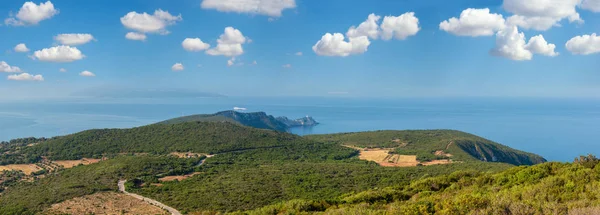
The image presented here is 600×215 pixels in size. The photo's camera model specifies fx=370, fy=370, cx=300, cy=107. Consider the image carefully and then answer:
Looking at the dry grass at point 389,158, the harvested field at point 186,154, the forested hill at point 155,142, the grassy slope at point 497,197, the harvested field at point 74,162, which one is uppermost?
the grassy slope at point 497,197

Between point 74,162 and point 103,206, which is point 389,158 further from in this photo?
point 74,162

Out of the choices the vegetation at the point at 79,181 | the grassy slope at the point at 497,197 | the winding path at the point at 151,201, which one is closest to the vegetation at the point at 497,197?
the grassy slope at the point at 497,197

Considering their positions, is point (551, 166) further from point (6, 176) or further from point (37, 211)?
point (6, 176)

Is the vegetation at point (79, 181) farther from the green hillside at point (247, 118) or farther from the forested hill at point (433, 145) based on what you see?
the green hillside at point (247, 118)

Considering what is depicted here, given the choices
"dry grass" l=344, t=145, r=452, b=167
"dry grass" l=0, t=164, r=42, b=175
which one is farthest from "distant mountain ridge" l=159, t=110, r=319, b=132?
"dry grass" l=0, t=164, r=42, b=175

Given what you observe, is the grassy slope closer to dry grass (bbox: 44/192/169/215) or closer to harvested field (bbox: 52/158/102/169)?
dry grass (bbox: 44/192/169/215)

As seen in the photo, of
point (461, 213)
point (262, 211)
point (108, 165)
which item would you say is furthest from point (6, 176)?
point (461, 213)

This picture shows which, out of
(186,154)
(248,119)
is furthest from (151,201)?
(248,119)
